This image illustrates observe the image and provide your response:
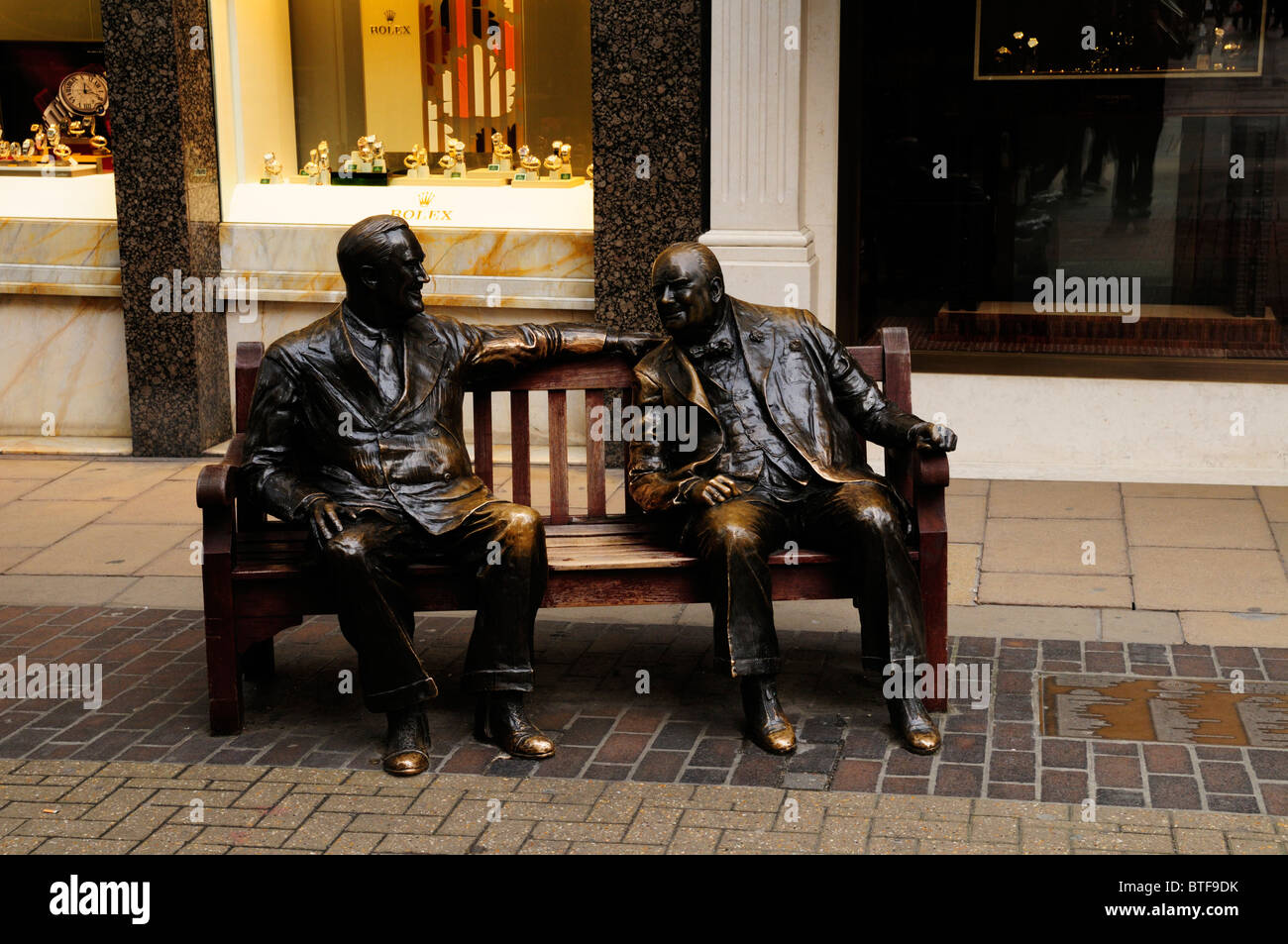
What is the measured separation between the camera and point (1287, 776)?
167 inches

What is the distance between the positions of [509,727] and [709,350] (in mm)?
1302

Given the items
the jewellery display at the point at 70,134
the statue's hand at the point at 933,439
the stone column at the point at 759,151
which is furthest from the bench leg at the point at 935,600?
the jewellery display at the point at 70,134

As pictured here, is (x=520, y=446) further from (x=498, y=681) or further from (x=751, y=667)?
(x=751, y=667)

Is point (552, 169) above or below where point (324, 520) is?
above

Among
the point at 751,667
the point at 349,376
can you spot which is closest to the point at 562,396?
the point at 349,376

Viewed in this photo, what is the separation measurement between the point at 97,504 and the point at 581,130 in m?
3.06

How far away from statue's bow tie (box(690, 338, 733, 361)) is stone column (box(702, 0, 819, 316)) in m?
2.58

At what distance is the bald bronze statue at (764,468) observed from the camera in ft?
14.9

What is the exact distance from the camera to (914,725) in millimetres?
4523

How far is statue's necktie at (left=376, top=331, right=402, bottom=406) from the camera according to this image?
15.8ft

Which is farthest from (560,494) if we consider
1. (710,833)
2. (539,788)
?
(710,833)
